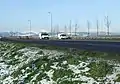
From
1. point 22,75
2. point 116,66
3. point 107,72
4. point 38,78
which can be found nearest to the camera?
point 107,72

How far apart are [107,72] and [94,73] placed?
2.12 feet

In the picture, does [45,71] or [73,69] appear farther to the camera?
[45,71]

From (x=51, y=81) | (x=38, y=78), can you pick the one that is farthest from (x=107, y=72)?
(x=38, y=78)

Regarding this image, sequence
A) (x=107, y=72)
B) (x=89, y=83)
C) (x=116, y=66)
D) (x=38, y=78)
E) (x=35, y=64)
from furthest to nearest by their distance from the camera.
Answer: (x=35, y=64)
(x=38, y=78)
(x=116, y=66)
(x=107, y=72)
(x=89, y=83)

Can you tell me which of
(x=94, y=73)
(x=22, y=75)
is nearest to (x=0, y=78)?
(x=22, y=75)

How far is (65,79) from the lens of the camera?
16578mm

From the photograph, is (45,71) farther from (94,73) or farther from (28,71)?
(94,73)

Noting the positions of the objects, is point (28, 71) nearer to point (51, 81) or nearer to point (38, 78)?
point (38, 78)

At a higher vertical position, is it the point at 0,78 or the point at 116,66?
the point at 116,66

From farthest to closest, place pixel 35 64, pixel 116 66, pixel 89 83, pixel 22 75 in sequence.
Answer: pixel 35 64, pixel 22 75, pixel 116 66, pixel 89 83

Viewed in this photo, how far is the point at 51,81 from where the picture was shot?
56.7 feet

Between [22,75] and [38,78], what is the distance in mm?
3082

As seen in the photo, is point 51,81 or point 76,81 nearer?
point 76,81

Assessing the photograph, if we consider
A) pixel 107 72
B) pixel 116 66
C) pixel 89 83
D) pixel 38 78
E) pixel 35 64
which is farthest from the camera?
pixel 35 64
